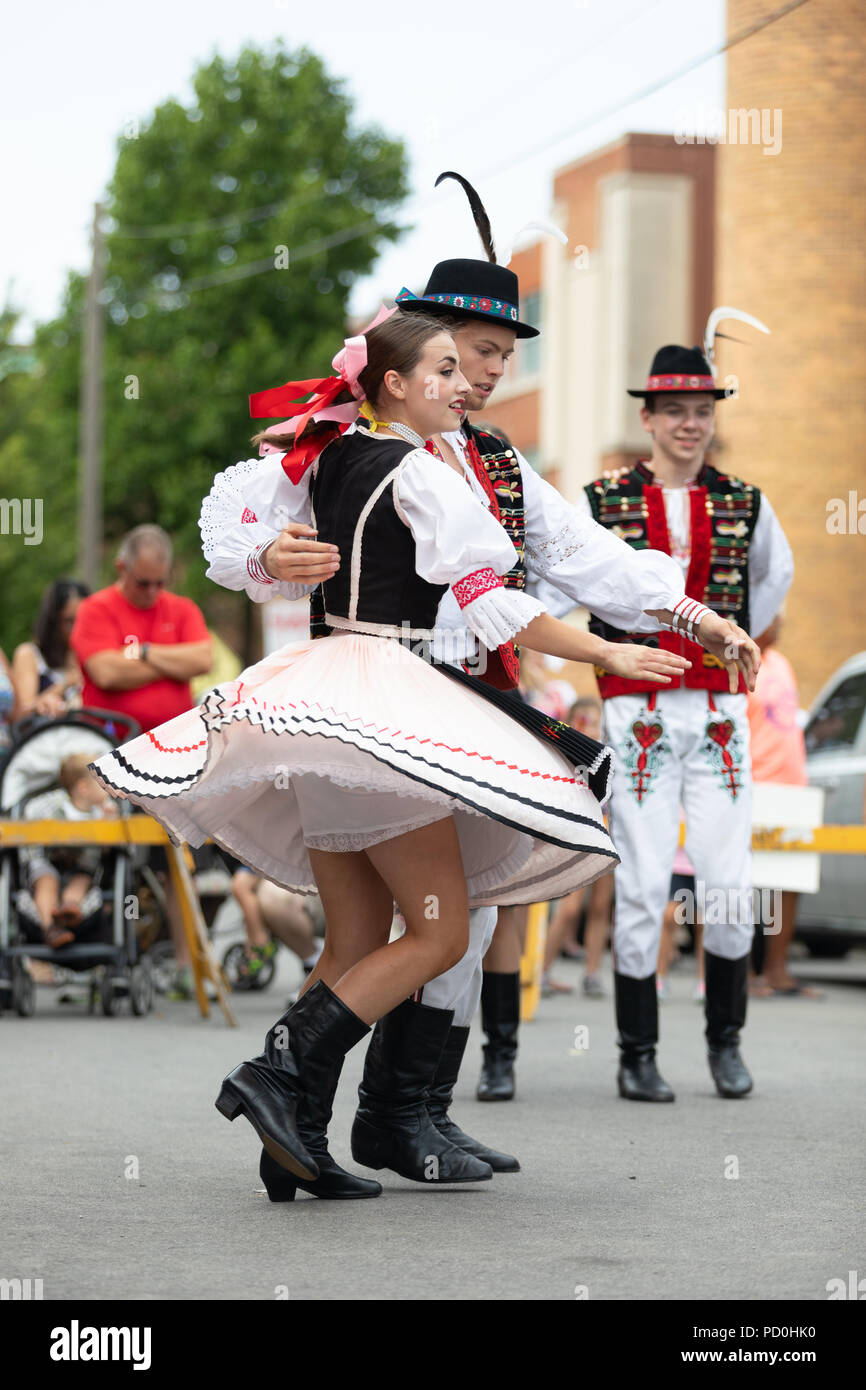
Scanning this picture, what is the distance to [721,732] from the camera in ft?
22.4

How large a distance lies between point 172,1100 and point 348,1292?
2922 millimetres

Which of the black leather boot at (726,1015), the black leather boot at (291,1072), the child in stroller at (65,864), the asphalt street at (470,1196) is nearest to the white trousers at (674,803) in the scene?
the black leather boot at (726,1015)

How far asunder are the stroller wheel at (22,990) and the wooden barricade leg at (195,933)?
0.78 metres

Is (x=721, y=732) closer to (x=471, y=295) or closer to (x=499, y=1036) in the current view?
(x=499, y=1036)

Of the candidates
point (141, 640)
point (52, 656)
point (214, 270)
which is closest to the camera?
point (141, 640)

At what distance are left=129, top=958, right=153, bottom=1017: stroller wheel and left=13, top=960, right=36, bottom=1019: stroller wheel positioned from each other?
0.46 m

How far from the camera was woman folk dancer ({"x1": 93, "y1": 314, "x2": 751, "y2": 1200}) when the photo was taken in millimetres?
4480

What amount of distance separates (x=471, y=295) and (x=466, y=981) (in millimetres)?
1734

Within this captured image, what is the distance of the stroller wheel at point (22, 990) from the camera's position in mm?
9570

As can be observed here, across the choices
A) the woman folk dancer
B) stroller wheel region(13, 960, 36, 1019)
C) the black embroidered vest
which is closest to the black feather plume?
the woman folk dancer

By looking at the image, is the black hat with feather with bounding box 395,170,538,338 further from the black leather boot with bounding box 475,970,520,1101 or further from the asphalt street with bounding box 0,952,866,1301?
the black leather boot with bounding box 475,970,520,1101

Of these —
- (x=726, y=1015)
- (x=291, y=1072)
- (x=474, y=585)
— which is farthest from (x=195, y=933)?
(x=474, y=585)

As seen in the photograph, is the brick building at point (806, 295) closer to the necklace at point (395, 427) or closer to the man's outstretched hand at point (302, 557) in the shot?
the necklace at point (395, 427)

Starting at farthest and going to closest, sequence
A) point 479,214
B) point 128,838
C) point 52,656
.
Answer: point 52,656 < point 128,838 < point 479,214
